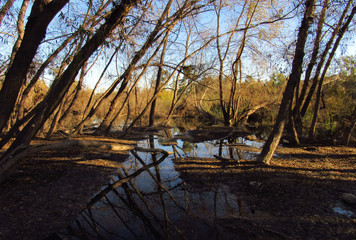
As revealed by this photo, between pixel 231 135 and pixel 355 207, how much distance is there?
32.5 feet

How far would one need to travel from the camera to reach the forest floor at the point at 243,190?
3.22 meters

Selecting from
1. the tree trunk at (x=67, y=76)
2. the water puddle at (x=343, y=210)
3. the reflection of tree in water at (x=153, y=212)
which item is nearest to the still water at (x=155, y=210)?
the reflection of tree in water at (x=153, y=212)

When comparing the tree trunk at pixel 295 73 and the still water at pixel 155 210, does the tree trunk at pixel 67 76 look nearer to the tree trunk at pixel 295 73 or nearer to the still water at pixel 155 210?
the still water at pixel 155 210

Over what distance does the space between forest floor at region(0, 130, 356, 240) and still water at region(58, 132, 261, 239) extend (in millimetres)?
207

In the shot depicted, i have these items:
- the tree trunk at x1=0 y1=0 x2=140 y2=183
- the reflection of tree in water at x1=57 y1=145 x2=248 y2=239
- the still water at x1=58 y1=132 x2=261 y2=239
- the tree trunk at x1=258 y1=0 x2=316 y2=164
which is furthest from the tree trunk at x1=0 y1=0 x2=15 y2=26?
the tree trunk at x1=258 y1=0 x2=316 y2=164

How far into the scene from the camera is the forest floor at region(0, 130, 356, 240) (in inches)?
127

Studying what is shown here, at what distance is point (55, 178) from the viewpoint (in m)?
5.15

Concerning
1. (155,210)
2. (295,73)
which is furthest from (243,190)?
(295,73)

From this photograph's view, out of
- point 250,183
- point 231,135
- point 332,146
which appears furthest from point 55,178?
point 231,135

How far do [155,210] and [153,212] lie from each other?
0.08m

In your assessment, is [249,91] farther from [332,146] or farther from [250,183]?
[250,183]

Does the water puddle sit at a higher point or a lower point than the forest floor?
lower

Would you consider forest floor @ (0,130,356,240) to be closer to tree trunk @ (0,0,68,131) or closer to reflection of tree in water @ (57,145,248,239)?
reflection of tree in water @ (57,145,248,239)

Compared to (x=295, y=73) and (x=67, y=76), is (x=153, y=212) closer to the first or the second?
(x=67, y=76)
